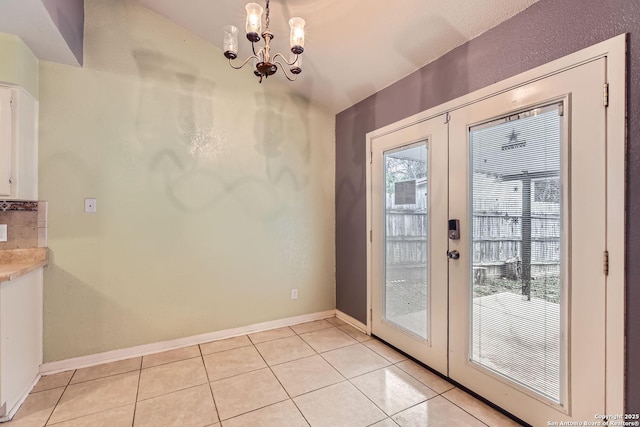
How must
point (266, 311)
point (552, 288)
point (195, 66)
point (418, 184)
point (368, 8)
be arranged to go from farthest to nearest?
point (266, 311) → point (195, 66) → point (418, 184) → point (368, 8) → point (552, 288)

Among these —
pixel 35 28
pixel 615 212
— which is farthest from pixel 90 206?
pixel 615 212

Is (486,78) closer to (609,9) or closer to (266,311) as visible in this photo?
(609,9)

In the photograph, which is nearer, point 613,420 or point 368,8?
point 613,420

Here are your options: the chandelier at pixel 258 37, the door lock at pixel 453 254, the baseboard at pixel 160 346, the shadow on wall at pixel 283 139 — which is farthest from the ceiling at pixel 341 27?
the baseboard at pixel 160 346

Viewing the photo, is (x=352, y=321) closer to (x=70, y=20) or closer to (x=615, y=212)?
(x=615, y=212)

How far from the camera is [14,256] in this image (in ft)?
7.22

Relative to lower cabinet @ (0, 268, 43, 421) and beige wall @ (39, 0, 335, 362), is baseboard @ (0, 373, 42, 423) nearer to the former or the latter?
lower cabinet @ (0, 268, 43, 421)

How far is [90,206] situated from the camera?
96.0 inches

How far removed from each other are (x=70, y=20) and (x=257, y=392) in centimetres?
312

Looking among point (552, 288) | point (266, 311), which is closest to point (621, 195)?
point (552, 288)

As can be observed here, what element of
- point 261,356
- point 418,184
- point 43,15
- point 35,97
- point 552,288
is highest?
point 43,15

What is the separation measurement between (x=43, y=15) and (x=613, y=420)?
156 inches

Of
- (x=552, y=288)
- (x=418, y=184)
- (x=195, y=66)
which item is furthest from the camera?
(x=195, y=66)

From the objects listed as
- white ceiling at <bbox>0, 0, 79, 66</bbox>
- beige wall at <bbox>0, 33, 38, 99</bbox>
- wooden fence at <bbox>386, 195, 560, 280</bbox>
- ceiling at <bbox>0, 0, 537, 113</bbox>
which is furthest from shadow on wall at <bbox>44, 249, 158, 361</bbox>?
wooden fence at <bbox>386, 195, 560, 280</bbox>
